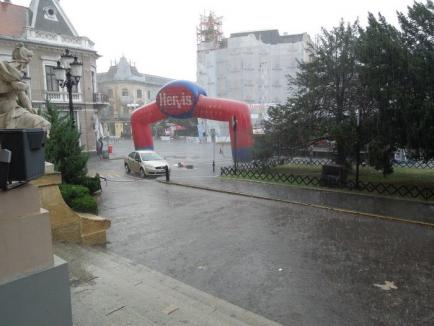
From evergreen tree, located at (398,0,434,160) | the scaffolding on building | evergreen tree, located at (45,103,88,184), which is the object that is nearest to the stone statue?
evergreen tree, located at (45,103,88,184)

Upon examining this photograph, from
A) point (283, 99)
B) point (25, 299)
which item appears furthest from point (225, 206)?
point (283, 99)

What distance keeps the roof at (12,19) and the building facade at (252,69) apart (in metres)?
27.4

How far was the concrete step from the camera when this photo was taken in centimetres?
484

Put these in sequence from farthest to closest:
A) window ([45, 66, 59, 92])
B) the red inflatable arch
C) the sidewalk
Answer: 1. window ([45, 66, 59, 92])
2. the red inflatable arch
3. the sidewalk

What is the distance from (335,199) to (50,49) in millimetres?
29304

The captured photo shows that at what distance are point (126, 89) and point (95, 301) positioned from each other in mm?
77515

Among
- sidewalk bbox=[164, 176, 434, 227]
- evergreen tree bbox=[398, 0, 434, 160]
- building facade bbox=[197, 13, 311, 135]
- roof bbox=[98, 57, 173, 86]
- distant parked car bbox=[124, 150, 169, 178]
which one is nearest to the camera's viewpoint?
sidewalk bbox=[164, 176, 434, 227]

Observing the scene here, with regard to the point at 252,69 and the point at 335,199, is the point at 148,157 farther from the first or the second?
the point at 252,69

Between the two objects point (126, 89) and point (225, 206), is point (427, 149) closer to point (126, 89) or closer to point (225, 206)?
point (225, 206)

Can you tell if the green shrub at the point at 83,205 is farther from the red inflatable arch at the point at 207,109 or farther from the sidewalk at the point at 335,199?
the red inflatable arch at the point at 207,109

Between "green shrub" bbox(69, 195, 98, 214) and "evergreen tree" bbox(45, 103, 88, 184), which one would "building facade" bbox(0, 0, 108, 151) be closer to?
"evergreen tree" bbox(45, 103, 88, 184)

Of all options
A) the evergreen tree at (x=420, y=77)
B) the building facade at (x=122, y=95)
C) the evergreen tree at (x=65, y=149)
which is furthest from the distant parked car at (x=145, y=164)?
the building facade at (x=122, y=95)

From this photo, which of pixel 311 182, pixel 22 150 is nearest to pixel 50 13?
pixel 311 182

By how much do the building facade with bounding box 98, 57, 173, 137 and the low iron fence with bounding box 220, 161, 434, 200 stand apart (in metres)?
56.7
